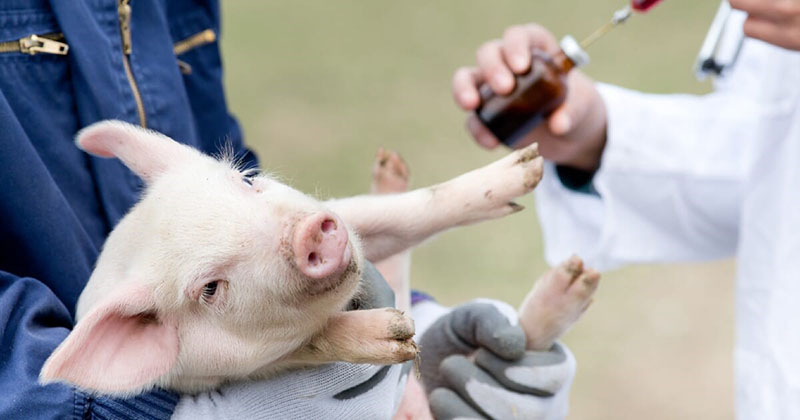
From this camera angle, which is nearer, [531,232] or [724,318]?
[724,318]

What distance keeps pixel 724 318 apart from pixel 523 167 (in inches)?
96.0

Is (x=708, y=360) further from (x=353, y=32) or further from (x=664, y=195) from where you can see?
(x=353, y=32)

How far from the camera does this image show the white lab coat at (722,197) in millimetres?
1477

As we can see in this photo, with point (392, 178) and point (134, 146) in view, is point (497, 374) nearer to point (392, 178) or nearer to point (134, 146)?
point (392, 178)

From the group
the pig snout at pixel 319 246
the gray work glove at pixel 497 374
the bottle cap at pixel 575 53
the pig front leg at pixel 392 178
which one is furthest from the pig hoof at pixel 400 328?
the bottle cap at pixel 575 53

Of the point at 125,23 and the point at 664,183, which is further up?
the point at 125,23

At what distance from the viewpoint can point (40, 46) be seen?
104 centimetres

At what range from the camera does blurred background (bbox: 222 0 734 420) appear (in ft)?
10.2

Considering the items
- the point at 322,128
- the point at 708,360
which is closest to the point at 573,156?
the point at 708,360

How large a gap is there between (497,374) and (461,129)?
3.45 m

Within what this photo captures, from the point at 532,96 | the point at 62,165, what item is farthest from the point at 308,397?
the point at 532,96

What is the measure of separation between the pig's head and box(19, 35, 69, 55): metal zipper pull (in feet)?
0.40

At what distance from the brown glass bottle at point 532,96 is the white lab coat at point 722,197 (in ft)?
0.93

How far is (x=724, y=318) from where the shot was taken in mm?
3291
